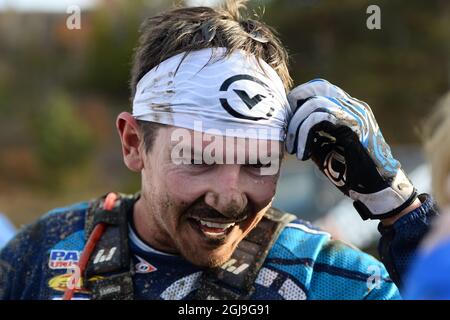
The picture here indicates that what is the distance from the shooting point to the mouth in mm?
2482

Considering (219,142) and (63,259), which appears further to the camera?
(63,259)

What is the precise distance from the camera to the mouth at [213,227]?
2.48 metres

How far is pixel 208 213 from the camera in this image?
97.0 inches

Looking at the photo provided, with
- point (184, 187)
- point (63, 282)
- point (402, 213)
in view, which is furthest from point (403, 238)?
point (63, 282)

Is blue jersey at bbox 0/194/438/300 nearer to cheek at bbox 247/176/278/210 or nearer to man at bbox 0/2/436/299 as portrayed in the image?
man at bbox 0/2/436/299

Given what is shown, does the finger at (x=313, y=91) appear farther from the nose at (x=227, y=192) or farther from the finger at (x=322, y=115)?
the nose at (x=227, y=192)

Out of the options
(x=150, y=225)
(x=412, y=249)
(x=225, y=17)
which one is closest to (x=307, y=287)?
(x=412, y=249)

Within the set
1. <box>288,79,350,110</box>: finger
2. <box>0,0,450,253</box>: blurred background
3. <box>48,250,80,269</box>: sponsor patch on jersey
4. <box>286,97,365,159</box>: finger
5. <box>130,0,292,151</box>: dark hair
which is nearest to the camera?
<box>286,97,365,159</box>: finger

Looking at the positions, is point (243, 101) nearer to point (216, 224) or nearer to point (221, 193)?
point (221, 193)

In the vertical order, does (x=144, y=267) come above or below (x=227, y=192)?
below

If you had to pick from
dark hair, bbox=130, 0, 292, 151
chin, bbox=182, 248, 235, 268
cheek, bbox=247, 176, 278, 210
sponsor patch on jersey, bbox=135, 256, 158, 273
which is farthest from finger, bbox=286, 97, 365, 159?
sponsor patch on jersey, bbox=135, 256, 158, 273

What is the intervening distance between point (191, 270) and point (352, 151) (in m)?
0.73

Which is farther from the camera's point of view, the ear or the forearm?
the ear
